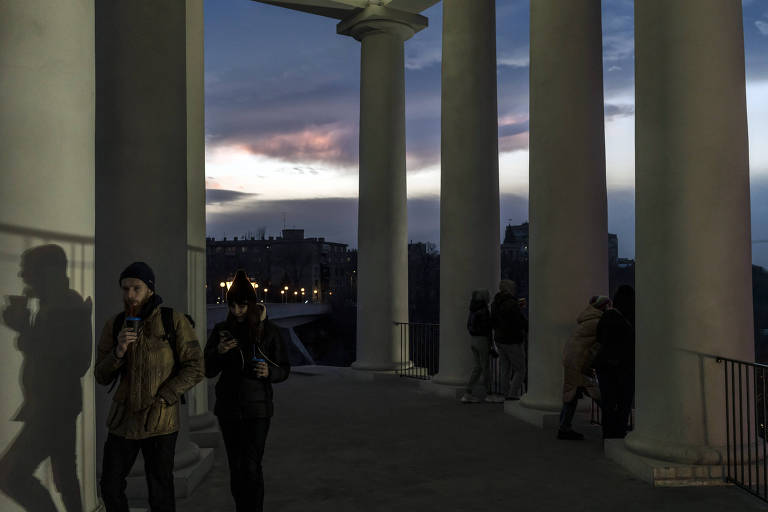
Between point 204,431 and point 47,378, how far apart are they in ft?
58.8

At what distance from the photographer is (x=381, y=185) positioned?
58.2 metres

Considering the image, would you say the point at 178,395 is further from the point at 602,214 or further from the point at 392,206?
the point at 392,206

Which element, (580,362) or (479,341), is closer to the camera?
(580,362)

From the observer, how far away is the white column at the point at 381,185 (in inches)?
2285

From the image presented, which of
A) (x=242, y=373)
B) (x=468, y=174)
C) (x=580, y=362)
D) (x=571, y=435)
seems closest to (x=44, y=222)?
(x=242, y=373)

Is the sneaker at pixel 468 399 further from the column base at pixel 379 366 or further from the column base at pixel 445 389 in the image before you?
the column base at pixel 379 366

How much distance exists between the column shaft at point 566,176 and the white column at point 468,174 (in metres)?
11.0

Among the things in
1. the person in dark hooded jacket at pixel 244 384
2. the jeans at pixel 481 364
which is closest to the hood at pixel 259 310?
the person in dark hooded jacket at pixel 244 384

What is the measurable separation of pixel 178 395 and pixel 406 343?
143 feet

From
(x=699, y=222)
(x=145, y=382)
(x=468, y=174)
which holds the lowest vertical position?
(x=145, y=382)

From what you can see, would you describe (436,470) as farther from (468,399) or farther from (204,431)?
(468,399)

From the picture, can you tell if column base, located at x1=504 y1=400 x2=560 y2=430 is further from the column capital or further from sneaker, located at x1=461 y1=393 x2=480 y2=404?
the column capital

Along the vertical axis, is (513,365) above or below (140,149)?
below

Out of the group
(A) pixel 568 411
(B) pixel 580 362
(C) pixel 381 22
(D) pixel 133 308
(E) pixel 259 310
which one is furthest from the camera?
(C) pixel 381 22
